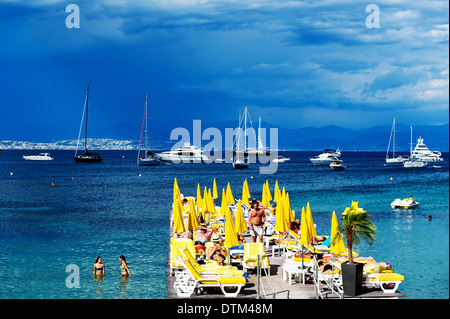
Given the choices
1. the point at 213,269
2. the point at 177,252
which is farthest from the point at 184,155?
the point at 213,269

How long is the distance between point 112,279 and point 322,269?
7020 mm

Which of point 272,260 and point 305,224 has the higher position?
point 305,224

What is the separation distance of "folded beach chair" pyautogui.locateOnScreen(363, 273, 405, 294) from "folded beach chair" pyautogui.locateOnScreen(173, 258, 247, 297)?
2852mm

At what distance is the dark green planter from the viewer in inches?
464

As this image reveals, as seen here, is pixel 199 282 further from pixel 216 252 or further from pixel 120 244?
pixel 120 244

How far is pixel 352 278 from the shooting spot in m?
11.8

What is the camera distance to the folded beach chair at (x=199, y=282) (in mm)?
12094

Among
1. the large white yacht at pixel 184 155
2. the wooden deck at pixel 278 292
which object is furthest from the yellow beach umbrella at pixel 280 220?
the large white yacht at pixel 184 155

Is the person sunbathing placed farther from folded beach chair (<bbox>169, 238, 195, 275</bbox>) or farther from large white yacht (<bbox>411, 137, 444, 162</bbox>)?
large white yacht (<bbox>411, 137, 444, 162</bbox>)

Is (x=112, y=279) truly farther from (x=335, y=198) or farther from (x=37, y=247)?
(x=335, y=198)

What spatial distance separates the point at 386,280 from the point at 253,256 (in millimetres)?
3400

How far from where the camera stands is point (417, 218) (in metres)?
31.7
